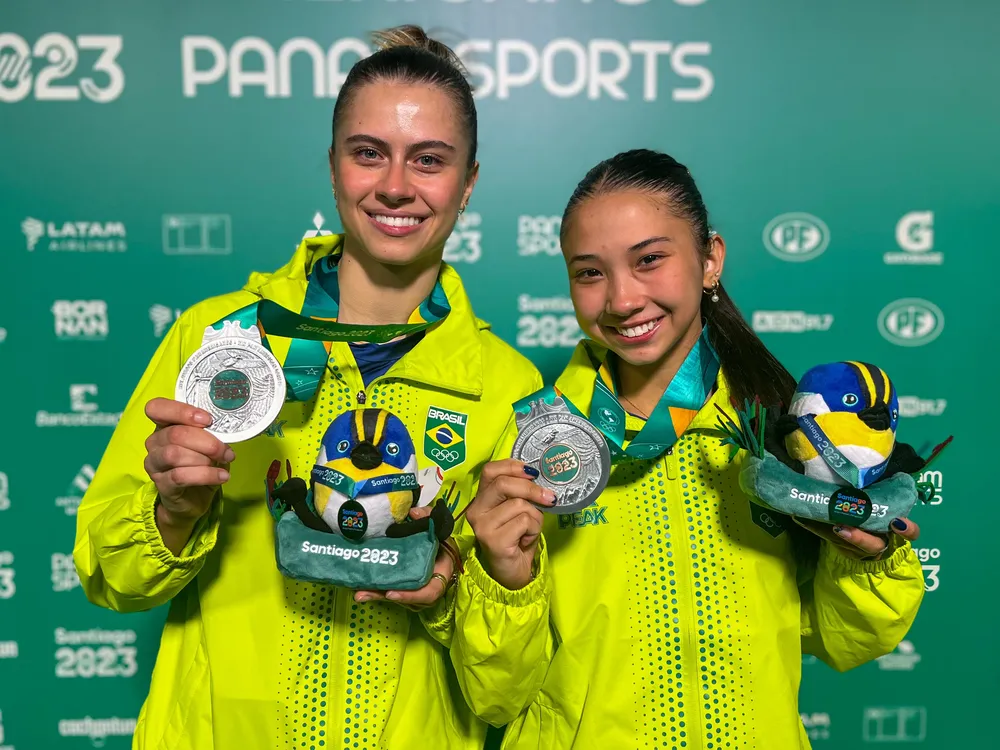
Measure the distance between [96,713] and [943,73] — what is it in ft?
10.2

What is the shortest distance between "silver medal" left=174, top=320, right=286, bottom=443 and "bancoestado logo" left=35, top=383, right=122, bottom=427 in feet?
4.15

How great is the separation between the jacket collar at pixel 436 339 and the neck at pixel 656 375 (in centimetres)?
29

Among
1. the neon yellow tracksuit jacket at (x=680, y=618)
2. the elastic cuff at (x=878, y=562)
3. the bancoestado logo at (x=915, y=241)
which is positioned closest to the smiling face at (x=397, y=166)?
the neon yellow tracksuit jacket at (x=680, y=618)

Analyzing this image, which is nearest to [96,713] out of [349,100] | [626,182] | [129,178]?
[129,178]

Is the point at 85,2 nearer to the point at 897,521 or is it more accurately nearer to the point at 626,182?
the point at 626,182

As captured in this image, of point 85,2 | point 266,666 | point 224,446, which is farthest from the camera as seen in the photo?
point 85,2

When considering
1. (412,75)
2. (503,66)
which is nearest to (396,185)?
(412,75)

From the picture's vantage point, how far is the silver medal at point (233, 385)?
1.23 m

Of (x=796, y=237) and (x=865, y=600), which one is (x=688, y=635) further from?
(x=796, y=237)

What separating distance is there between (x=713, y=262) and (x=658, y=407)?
0.31 meters

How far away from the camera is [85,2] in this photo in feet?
7.21

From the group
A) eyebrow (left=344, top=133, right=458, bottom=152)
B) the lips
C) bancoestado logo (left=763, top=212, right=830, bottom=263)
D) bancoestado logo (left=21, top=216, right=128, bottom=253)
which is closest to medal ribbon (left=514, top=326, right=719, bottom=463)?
the lips

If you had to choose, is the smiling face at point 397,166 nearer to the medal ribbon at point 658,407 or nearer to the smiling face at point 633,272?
the smiling face at point 633,272

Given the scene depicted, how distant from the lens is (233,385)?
124 cm
